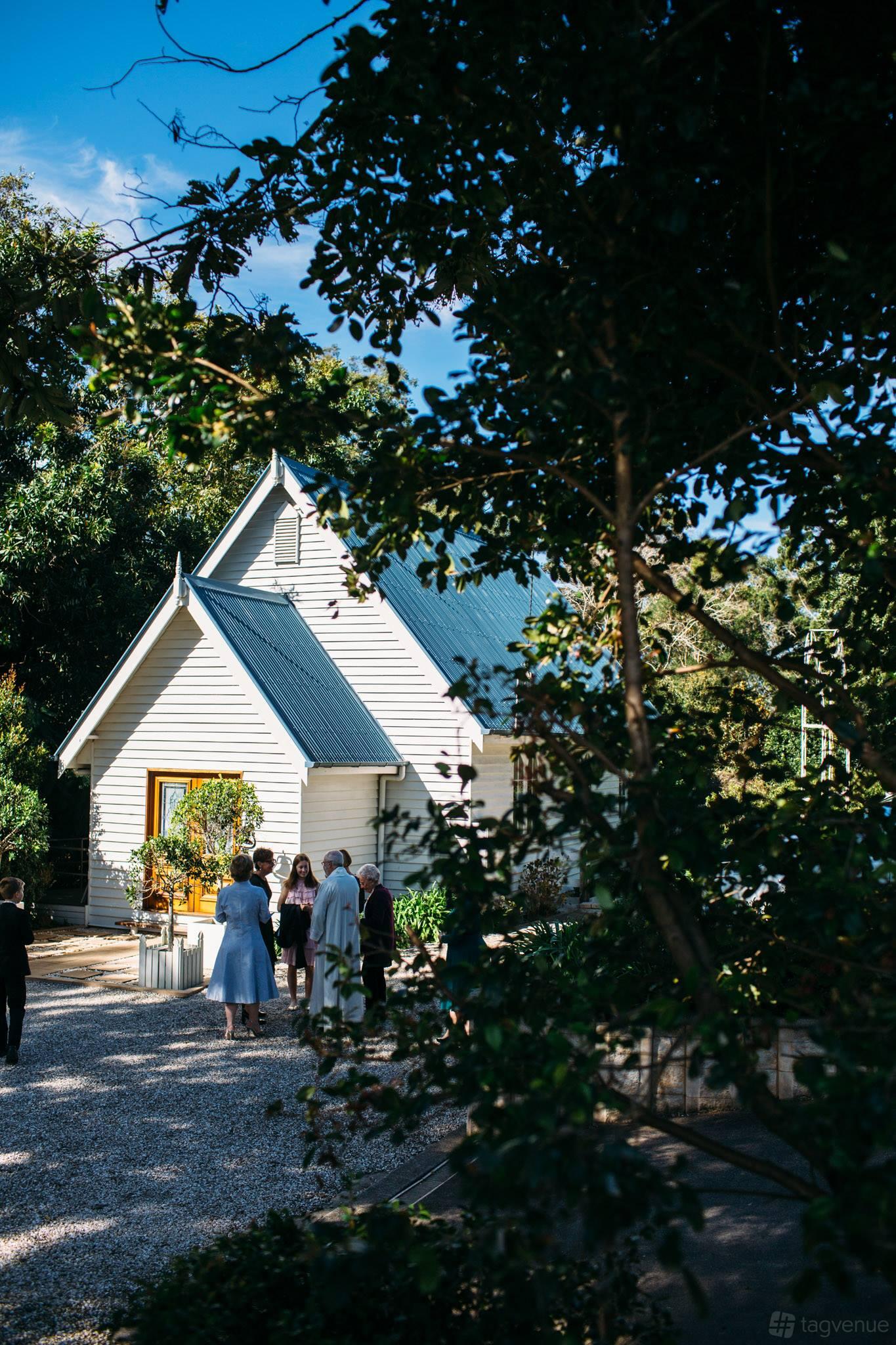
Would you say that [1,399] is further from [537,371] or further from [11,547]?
[11,547]

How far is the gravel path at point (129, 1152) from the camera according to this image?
5.91 meters

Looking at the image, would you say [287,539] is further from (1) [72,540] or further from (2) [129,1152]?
(2) [129,1152]

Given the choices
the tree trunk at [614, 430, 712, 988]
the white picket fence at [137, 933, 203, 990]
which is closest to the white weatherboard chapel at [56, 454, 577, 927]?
the white picket fence at [137, 933, 203, 990]

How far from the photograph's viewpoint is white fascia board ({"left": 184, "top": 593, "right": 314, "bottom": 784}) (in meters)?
16.2

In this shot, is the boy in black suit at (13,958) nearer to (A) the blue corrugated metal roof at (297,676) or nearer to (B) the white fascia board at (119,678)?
(A) the blue corrugated metal roof at (297,676)

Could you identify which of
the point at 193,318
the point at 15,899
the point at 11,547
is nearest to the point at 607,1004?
the point at 193,318

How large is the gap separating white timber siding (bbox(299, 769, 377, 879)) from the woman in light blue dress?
16.5ft

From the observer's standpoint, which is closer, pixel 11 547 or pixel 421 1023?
pixel 421 1023

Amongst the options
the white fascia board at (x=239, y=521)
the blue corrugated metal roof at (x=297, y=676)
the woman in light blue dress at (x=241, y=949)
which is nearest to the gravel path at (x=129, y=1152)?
the woman in light blue dress at (x=241, y=949)

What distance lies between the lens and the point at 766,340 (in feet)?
15.6

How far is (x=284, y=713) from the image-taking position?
54.5ft

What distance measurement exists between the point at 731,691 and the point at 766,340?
5.31ft

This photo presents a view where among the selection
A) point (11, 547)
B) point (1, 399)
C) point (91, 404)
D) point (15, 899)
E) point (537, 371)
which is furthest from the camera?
point (91, 404)

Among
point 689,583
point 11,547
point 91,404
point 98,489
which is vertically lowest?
point 689,583
